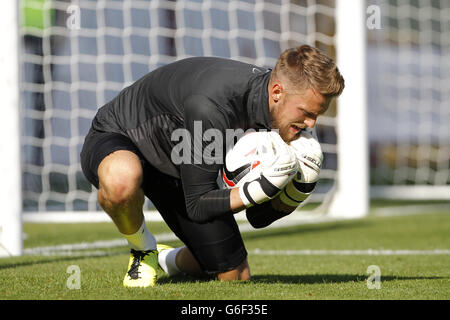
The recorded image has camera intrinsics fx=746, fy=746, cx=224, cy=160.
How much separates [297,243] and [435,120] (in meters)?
7.97

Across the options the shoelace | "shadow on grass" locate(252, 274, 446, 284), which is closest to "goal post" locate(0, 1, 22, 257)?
the shoelace

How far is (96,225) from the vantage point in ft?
27.6

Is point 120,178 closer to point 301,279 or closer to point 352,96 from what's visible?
point 301,279

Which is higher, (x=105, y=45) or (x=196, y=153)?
(x=105, y=45)

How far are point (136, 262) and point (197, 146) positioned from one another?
0.97 m

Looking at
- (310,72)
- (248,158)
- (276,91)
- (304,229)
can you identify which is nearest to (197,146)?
(248,158)

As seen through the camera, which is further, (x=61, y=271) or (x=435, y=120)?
(x=435, y=120)

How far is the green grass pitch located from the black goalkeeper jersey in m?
0.51

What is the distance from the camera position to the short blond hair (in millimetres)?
3518

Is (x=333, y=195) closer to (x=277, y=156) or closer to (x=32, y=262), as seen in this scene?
(x=32, y=262)

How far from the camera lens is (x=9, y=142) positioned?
5.45 metres

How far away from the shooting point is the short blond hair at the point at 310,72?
352cm
